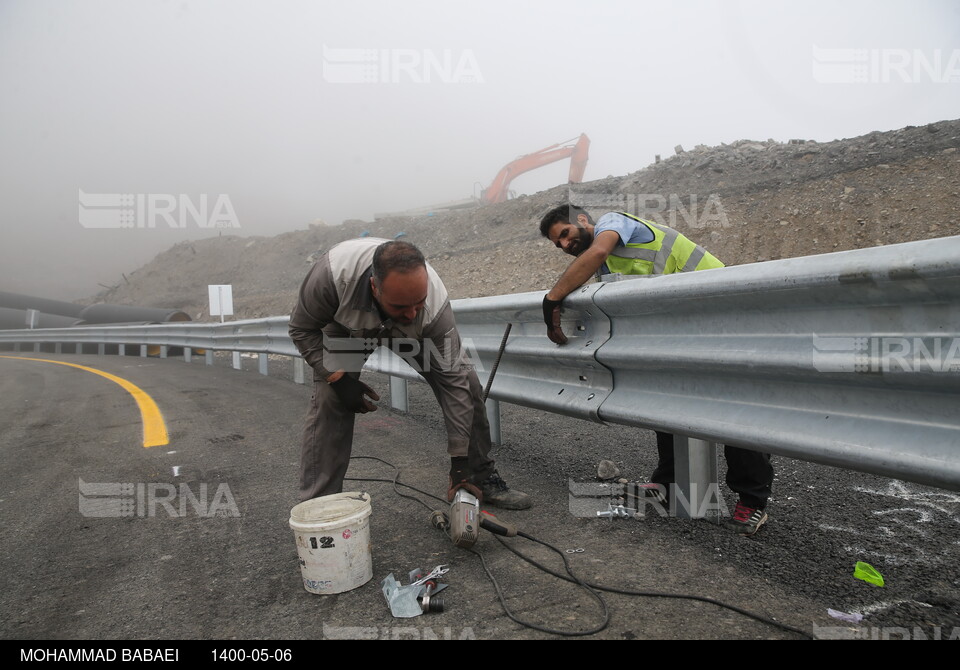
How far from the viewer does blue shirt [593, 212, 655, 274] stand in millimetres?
3061

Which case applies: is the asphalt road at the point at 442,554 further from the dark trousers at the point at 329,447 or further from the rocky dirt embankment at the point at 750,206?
the rocky dirt embankment at the point at 750,206

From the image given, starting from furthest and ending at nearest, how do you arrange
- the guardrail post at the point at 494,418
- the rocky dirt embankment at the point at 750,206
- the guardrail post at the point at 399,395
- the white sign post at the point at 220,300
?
the white sign post at the point at 220,300 → the rocky dirt embankment at the point at 750,206 → the guardrail post at the point at 399,395 → the guardrail post at the point at 494,418

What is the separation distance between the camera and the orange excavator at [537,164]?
95.5ft

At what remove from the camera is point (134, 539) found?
103 inches

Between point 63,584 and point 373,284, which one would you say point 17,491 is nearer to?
point 63,584

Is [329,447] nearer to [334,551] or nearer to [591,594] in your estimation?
[334,551]

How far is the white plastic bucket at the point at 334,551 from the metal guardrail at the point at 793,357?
47.9 inches

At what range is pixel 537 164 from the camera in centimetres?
3209

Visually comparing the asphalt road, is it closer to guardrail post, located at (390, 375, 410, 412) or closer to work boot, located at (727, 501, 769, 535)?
work boot, located at (727, 501, 769, 535)

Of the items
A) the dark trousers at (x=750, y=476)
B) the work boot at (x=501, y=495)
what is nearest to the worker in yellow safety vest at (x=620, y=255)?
the dark trousers at (x=750, y=476)

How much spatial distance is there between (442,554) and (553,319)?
1.24m

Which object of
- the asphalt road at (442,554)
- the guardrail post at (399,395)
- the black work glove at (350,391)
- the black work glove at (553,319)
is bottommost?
the asphalt road at (442,554)

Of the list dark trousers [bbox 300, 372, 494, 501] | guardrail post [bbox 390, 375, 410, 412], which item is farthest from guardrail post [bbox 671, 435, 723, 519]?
guardrail post [bbox 390, 375, 410, 412]
